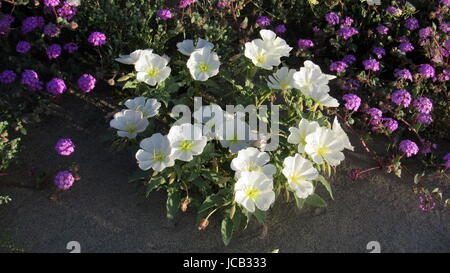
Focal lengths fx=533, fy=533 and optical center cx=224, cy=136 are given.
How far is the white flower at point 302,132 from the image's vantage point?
296 cm

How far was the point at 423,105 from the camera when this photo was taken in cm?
365

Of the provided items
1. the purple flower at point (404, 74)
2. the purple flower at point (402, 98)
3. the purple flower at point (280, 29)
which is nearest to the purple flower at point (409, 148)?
the purple flower at point (402, 98)

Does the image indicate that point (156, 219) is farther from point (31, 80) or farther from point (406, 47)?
point (406, 47)

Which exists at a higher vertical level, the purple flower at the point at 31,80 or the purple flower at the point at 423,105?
the purple flower at the point at 31,80

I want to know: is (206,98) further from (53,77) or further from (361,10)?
(361,10)

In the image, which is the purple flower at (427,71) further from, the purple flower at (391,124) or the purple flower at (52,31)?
the purple flower at (52,31)

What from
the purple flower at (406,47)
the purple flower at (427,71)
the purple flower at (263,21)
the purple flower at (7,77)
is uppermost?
the purple flower at (263,21)

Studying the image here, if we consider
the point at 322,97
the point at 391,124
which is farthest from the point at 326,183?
the point at 391,124

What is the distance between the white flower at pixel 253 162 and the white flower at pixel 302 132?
0.22m

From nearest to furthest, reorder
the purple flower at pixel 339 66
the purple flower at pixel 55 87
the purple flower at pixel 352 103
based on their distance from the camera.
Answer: the purple flower at pixel 55 87 < the purple flower at pixel 352 103 < the purple flower at pixel 339 66

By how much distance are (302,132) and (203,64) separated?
801 millimetres

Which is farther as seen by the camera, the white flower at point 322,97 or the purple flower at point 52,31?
the purple flower at point 52,31

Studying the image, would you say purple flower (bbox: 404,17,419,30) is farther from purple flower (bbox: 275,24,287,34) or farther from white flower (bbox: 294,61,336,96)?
white flower (bbox: 294,61,336,96)

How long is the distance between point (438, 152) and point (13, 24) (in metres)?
3.35
